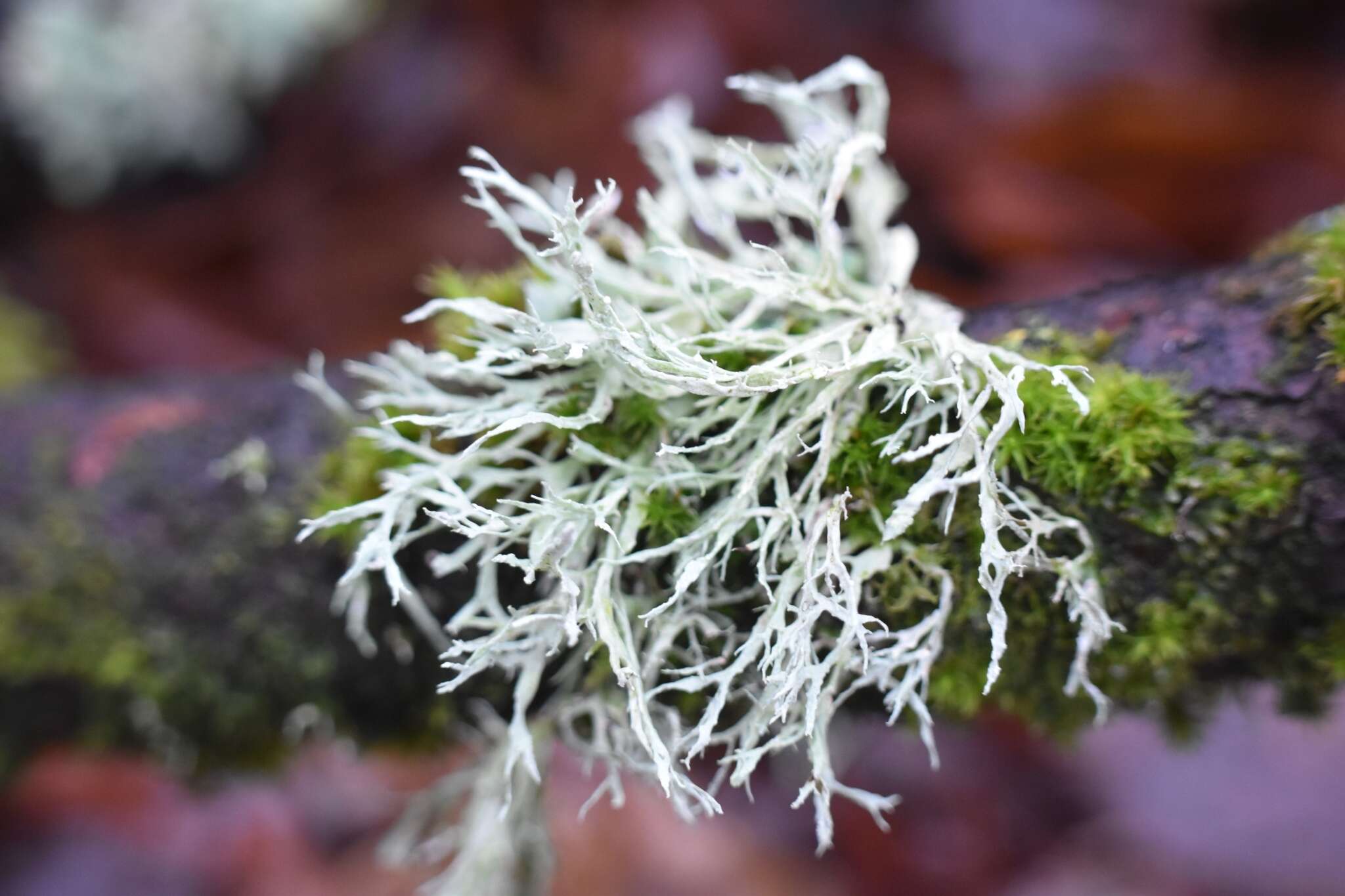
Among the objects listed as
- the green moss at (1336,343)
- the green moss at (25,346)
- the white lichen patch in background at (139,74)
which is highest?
the white lichen patch in background at (139,74)

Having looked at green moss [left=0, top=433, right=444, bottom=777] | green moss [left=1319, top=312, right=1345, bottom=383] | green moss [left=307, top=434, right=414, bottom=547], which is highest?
green moss [left=1319, top=312, right=1345, bottom=383]

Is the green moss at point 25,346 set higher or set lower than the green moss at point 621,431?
higher

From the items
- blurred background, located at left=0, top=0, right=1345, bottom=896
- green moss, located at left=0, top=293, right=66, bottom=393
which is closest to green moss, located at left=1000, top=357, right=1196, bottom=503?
blurred background, located at left=0, top=0, right=1345, bottom=896

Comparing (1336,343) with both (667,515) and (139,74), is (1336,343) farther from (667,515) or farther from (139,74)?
(139,74)

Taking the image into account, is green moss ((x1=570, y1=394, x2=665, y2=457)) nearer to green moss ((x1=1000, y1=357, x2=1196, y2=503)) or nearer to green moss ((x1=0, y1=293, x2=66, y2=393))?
green moss ((x1=1000, y1=357, x2=1196, y2=503))

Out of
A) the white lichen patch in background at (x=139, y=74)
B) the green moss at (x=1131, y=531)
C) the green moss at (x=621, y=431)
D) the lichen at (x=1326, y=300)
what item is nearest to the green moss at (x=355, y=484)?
the green moss at (x=621, y=431)

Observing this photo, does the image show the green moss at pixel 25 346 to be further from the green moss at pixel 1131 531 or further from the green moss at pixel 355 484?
the green moss at pixel 1131 531
